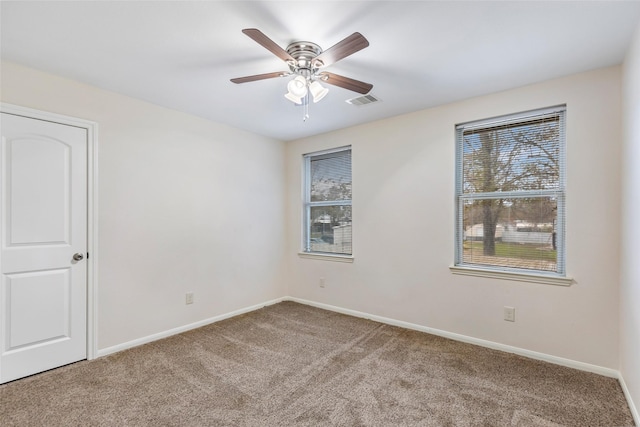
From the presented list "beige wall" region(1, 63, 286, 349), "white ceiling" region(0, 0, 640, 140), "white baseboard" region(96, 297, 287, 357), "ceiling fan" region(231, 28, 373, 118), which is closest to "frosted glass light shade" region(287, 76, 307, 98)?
"ceiling fan" region(231, 28, 373, 118)

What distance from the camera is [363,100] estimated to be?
296 centimetres

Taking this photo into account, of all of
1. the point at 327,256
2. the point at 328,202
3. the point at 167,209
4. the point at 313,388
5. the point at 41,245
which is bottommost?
the point at 313,388

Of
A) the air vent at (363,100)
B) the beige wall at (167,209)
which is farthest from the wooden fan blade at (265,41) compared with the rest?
the beige wall at (167,209)

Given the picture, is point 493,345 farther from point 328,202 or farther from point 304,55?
point 304,55

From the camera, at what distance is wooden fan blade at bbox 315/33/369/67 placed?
158 centimetres

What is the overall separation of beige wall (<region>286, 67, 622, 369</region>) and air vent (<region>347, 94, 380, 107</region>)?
589 millimetres

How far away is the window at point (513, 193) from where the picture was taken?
2615 mm

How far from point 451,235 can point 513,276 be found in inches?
24.8

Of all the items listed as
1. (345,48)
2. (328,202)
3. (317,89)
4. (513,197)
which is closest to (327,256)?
(328,202)

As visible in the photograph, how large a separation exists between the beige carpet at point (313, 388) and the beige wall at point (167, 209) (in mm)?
476

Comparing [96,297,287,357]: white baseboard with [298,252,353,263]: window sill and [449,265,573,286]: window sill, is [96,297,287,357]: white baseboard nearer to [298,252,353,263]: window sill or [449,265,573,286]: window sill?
[298,252,353,263]: window sill

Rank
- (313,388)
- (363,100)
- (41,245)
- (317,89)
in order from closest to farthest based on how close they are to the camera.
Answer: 1. (317,89)
2. (313,388)
3. (41,245)
4. (363,100)

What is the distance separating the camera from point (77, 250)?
103 inches

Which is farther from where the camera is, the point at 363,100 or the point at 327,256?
the point at 327,256
